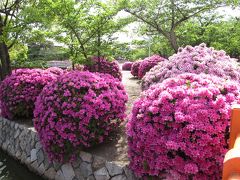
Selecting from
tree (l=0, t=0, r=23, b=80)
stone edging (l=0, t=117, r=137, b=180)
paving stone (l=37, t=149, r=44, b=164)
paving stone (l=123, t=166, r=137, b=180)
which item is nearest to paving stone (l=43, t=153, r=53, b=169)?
stone edging (l=0, t=117, r=137, b=180)

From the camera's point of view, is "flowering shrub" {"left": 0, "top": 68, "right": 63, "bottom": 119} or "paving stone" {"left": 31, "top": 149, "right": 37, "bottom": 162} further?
"flowering shrub" {"left": 0, "top": 68, "right": 63, "bottom": 119}

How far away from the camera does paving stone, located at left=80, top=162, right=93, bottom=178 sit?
519 cm

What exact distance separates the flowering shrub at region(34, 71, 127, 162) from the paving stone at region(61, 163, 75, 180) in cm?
19

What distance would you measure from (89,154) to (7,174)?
228cm

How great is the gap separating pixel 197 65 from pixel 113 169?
2.56m

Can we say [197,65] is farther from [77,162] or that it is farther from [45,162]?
[45,162]

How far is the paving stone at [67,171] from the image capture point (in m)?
5.50

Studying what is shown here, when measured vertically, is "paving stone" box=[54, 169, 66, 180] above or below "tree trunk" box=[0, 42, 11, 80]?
below

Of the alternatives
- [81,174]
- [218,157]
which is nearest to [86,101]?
[81,174]

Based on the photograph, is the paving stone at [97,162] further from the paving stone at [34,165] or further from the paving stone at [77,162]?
the paving stone at [34,165]

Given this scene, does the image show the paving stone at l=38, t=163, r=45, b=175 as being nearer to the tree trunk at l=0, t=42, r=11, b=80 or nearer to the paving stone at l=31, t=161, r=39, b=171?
the paving stone at l=31, t=161, r=39, b=171

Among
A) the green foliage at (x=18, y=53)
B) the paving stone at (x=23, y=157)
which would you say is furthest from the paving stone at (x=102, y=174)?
the green foliage at (x=18, y=53)

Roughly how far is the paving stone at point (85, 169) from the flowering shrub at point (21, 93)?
311 centimetres

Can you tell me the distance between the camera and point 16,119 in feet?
26.8
